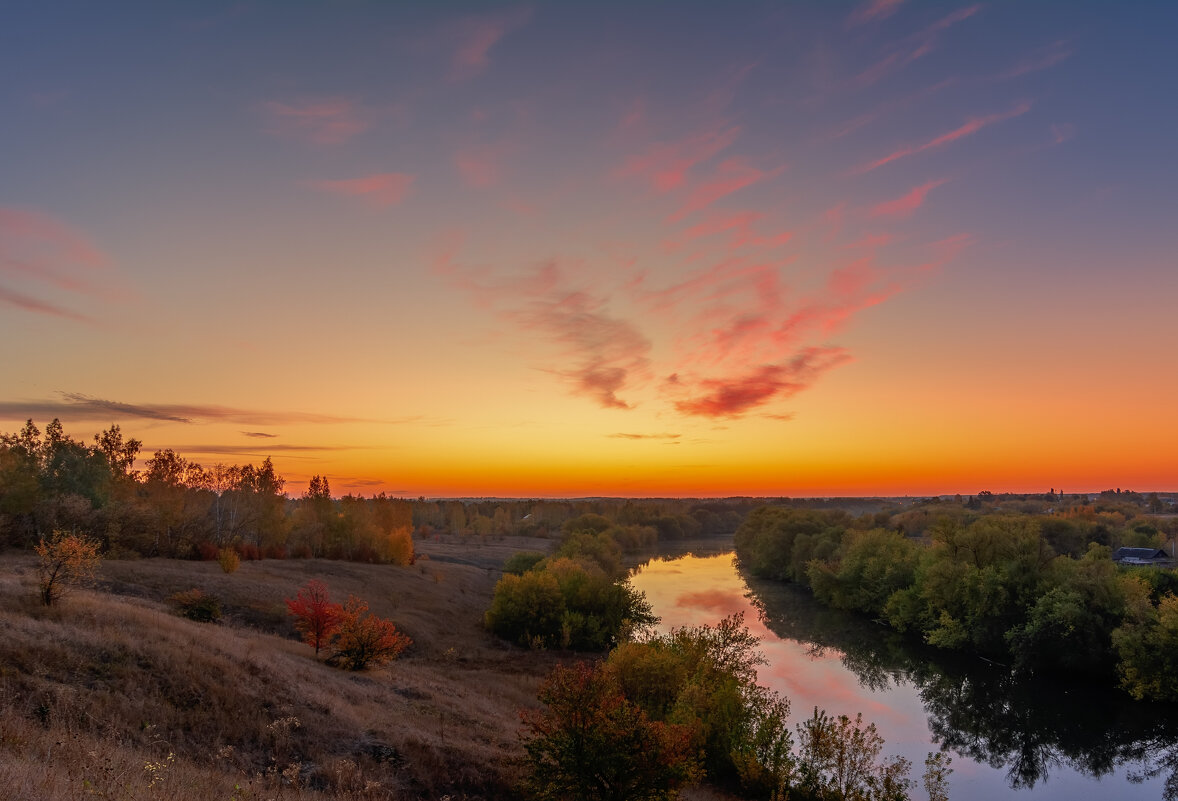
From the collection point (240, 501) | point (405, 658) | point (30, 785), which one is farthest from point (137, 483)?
point (30, 785)

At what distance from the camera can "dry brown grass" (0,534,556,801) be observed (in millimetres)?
14523

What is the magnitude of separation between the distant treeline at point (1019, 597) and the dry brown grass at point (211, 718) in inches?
1759

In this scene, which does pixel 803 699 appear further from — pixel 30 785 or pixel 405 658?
pixel 30 785

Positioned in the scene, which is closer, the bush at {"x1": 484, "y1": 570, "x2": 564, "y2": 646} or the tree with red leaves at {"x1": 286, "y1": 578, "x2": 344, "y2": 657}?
the tree with red leaves at {"x1": 286, "y1": 578, "x2": 344, "y2": 657}

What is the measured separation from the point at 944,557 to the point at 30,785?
3051 inches

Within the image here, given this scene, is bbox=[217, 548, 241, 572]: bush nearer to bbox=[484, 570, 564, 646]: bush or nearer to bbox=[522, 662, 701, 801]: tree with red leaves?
bbox=[484, 570, 564, 646]: bush

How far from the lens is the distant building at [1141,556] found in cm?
8862

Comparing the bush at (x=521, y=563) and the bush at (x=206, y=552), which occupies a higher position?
the bush at (x=206, y=552)

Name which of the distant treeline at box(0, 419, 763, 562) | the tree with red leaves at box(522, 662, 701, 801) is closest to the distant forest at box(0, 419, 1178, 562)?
the distant treeline at box(0, 419, 763, 562)

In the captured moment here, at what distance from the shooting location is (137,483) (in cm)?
8762

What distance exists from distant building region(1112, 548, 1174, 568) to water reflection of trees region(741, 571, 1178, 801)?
51.6 meters

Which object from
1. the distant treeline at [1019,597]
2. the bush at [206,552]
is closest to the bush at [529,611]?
the bush at [206,552]

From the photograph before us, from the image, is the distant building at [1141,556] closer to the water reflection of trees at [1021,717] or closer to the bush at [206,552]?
the water reflection of trees at [1021,717]

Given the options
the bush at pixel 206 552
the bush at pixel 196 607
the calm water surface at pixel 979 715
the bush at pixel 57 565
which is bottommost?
the calm water surface at pixel 979 715
